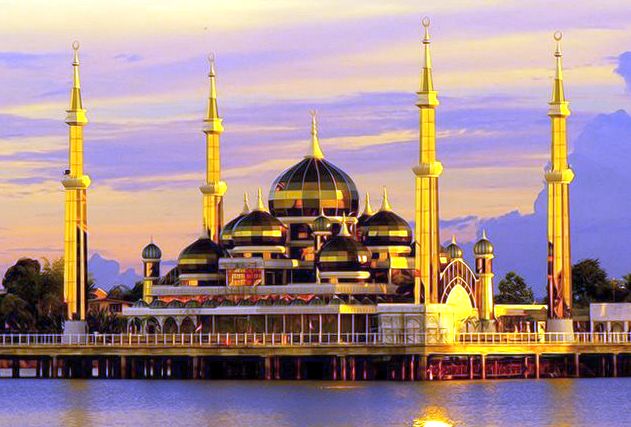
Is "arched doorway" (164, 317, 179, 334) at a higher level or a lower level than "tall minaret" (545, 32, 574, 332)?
lower

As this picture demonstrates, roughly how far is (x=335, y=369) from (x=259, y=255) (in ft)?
52.0

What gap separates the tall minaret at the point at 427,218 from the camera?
5551 inches

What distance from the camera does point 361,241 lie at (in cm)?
15400

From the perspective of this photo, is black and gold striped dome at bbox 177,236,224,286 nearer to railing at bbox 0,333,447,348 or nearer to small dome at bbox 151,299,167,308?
small dome at bbox 151,299,167,308

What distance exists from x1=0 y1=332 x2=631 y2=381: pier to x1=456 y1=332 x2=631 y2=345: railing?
0.21 feet

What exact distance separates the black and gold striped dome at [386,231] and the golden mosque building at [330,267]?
0.10 metres

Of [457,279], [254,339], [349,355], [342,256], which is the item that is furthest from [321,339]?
[457,279]

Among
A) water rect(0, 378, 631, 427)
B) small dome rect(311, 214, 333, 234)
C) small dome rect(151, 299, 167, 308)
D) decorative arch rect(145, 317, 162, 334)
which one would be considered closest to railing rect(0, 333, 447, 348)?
water rect(0, 378, 631, 427)

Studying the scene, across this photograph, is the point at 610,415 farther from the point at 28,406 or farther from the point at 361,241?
the point at 361,241

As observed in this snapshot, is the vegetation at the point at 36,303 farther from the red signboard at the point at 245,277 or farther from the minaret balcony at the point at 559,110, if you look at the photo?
the minaret balcony at the point at 559,110

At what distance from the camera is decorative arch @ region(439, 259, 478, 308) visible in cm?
14438

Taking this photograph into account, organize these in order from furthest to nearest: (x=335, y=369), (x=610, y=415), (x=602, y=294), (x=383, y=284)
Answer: (x=602, y=294)
(x=383, y=284)
(x=335, y=369)
(x=610, y=415)

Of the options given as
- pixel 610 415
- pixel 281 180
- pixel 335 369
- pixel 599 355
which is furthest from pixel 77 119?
pixel 610 415

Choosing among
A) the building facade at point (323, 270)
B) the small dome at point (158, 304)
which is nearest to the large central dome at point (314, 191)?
the building facade at point (323, 270)
